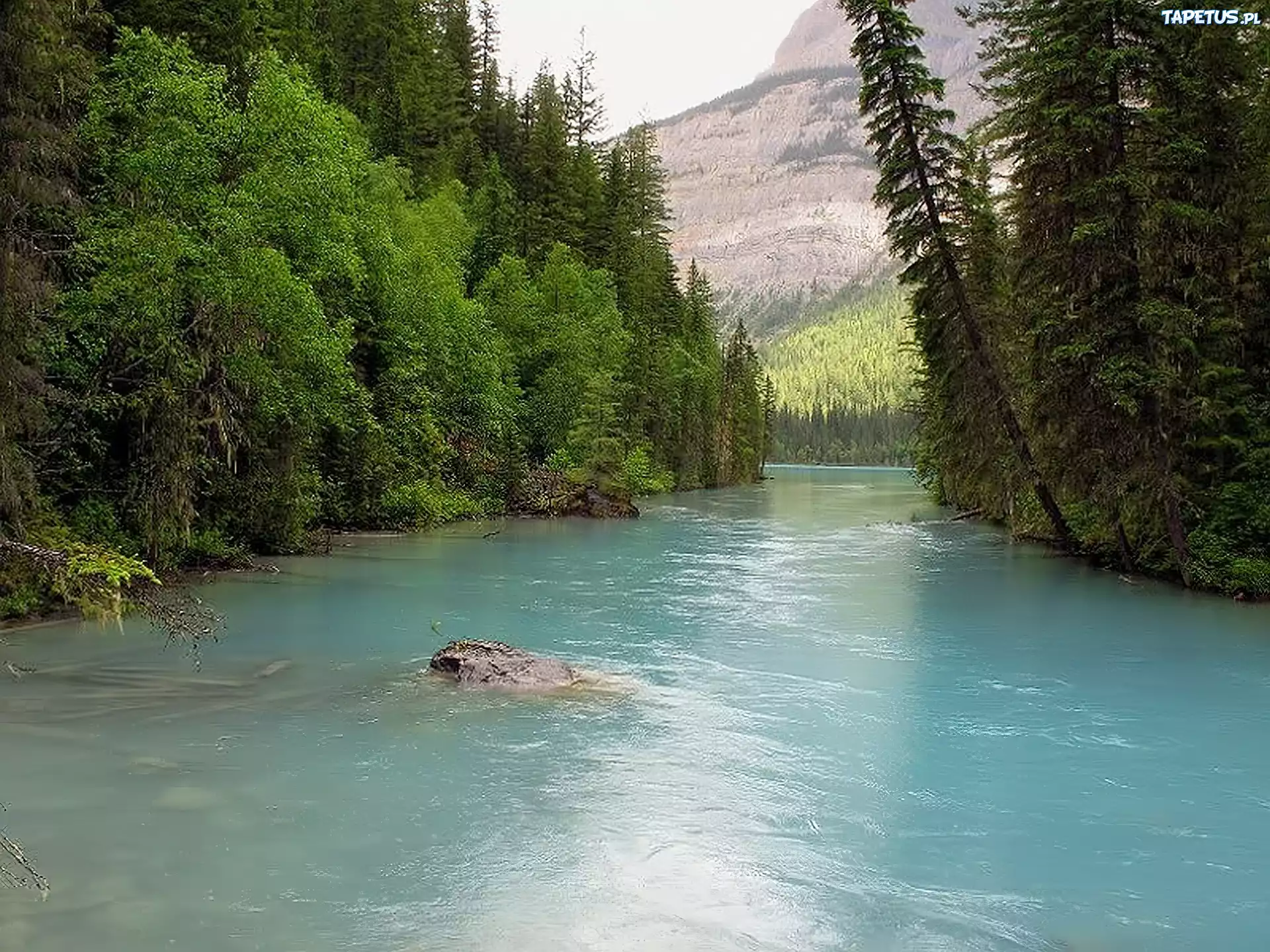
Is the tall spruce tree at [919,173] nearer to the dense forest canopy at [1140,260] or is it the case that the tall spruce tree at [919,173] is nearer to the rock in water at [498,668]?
the dense forest canopy at [1140,260]

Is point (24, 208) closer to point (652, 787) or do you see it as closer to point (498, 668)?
point (498, 668)

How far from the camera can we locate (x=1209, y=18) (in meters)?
21.9

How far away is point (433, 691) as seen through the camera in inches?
499

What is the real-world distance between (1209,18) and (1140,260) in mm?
5360

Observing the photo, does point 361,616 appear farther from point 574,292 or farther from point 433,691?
point 574,292

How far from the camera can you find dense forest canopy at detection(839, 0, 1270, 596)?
72.1ft

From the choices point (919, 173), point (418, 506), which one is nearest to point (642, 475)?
point (418, 506)

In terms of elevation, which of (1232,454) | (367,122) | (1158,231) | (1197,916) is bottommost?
(1197,916)

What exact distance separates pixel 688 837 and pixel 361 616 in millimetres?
11285

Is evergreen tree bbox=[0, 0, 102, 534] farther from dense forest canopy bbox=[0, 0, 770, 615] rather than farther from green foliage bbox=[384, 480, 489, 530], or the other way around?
green foliage bbox=[384, 480, 489, 530]

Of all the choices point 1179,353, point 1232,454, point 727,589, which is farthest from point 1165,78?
point 727,589

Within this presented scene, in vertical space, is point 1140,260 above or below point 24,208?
above

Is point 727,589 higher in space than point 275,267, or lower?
lower

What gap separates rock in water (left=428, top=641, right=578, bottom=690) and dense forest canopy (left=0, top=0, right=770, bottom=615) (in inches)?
218
